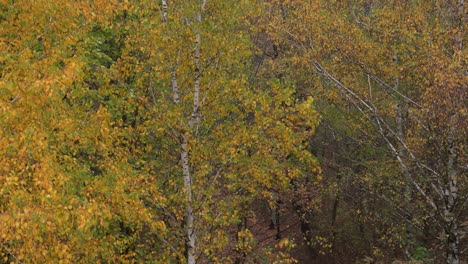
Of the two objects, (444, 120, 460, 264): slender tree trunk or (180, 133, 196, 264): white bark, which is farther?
(444, 120, 460, 264): slender tree trunk

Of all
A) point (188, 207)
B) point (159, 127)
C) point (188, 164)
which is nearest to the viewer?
point (188, 207)

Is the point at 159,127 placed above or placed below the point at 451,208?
above

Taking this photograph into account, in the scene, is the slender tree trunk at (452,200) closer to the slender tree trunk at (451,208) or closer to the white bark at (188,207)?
the slender tree trunk at (451,208)

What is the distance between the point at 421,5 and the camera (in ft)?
46.5

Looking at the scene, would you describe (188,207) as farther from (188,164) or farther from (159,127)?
(159,127)

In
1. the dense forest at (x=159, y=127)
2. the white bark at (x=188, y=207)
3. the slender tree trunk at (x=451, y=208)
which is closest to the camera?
the dense forest at (x=159, y=127)

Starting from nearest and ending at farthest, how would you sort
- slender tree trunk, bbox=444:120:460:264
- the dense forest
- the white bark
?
the dense forest → the white bark → slender tree trunk, bbox=444:120:460:264

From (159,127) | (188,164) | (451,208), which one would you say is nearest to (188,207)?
(188,164)

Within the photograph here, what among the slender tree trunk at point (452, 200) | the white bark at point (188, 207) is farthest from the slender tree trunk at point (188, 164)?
the slender tree trunk at point (452, 200)

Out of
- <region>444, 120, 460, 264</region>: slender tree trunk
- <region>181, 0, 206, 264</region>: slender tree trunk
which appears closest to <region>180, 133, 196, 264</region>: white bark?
<region>181, 0, 206, 264</region>: slender tree trunk

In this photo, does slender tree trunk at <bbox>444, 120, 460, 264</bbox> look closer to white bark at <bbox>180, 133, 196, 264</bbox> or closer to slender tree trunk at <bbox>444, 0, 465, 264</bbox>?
slender tree trunk at <bbox>444, 0, 465, 264</bbox>

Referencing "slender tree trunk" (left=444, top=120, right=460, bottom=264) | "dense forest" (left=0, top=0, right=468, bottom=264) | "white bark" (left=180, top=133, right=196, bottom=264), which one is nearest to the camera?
"dense forest" (left=0, top=0, right=468, bottom=264)

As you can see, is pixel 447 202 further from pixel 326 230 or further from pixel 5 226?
pixel 326 230

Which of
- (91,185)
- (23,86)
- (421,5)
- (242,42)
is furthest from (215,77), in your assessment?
(421,5)
